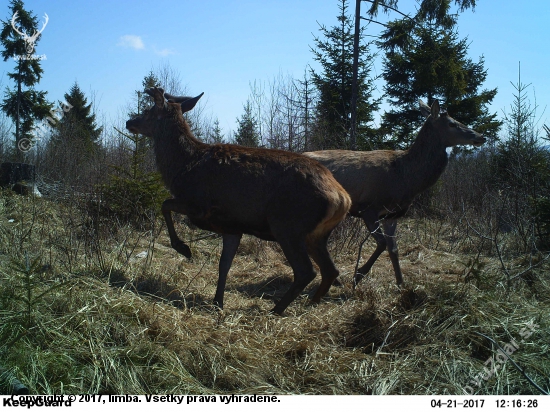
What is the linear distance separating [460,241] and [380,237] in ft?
10.3

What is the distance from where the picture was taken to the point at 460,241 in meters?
10.1

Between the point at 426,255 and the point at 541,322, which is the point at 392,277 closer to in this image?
the point at 426,255

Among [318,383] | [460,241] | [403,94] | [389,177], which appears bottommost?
[318,383]

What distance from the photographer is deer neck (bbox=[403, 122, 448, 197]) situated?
8.27 meters

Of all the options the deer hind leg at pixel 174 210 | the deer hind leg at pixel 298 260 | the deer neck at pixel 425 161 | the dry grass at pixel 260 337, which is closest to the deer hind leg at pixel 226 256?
the dry grass at pixel 260 337

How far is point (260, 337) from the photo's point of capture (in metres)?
4.73

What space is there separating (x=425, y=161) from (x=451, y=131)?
781mm

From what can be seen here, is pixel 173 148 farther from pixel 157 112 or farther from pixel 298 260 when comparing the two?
pixel 298 260

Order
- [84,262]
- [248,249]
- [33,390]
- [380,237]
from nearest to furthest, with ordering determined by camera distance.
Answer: [33,390] → [84,262] → [380,237] → [248,249]

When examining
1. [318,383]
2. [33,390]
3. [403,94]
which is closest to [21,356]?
Result: [33,390]

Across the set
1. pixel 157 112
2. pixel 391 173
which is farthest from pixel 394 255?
pixel 157 112

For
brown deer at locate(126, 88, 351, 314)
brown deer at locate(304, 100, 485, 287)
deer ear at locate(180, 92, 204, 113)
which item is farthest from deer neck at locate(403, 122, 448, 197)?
deer ear at locate(180, 92, 204, 113)

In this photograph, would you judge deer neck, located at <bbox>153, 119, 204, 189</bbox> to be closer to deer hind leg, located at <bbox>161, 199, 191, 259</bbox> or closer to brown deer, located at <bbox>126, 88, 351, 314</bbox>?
brown deer, located at <bbox>126, 88, 351, 314</bbox>

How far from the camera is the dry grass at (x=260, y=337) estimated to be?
12.6 feet
